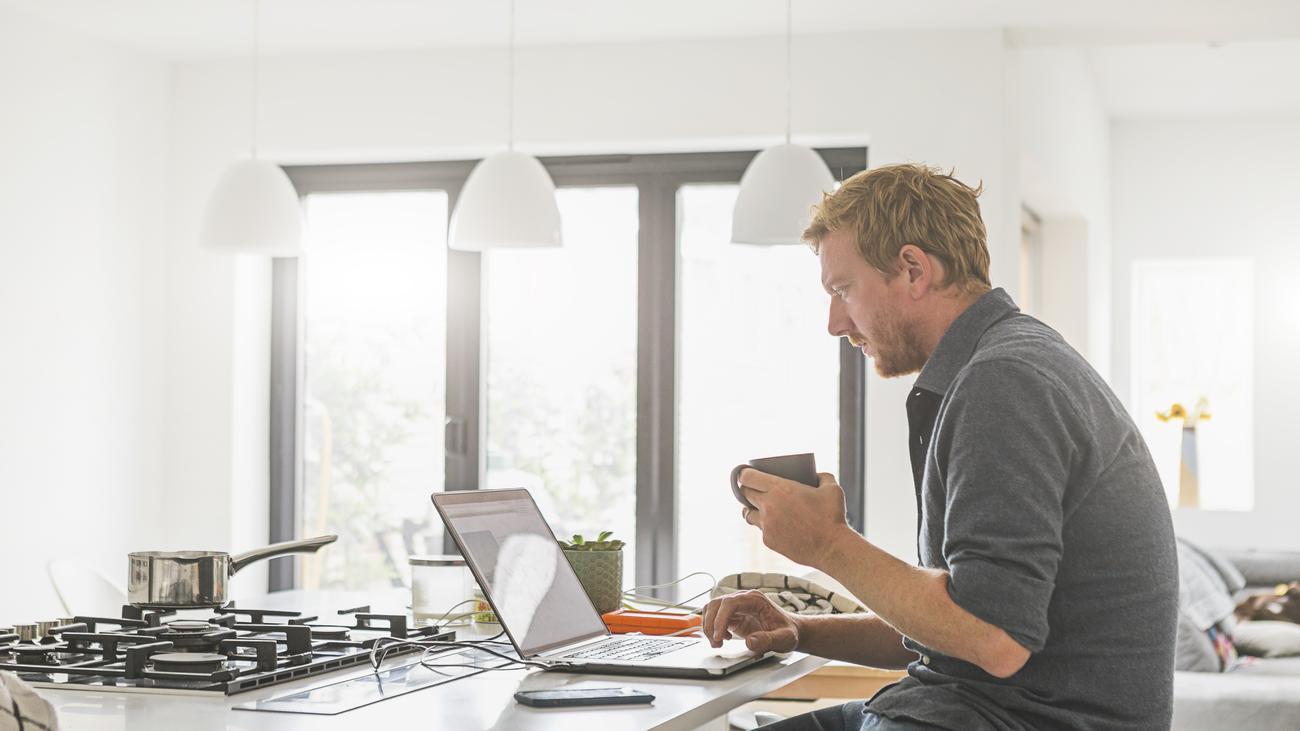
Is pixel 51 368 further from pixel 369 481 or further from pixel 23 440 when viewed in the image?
pixel 369 481

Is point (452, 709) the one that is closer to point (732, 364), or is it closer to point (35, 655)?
point (35, 655)

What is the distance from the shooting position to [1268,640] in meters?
4.82

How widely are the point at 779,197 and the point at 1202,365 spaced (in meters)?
4.97

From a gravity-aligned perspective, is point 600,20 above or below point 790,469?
above

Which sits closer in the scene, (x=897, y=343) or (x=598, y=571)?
(x=897, y=343)

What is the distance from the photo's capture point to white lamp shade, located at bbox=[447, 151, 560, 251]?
3.23 meters

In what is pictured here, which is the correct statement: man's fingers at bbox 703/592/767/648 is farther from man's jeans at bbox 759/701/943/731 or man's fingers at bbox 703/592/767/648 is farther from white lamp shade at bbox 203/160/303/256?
white lamp shade at bbox 203/160/303/256

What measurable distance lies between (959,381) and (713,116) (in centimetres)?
315

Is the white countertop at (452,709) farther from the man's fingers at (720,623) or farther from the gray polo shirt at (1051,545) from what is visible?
the gray polo shirt at (1051,545)

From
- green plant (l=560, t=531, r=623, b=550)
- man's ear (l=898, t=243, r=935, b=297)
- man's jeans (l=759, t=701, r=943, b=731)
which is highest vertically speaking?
man's ear (l=898, t=243, r=935, b=297)

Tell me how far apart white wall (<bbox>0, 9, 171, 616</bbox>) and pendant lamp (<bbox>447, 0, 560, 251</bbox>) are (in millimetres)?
1713

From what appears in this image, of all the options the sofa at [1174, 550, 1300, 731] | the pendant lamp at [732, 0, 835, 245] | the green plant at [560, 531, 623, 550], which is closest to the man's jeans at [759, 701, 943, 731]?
the green plant at [560, 531, 623, 550]

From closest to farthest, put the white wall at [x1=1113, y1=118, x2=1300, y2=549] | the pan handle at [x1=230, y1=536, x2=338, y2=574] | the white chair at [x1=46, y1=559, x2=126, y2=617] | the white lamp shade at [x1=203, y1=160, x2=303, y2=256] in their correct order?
the pan handle at [x1=230, y1=536, x2=338, y2=574] → the white lamp shade at [x1=203, y1=160, x2=303, y2=256] → the white chair at [x1=46, y1=559, x2=126, y2=617] → the white wall at [x1=1113, y1=118, x2=1300, y2=549]

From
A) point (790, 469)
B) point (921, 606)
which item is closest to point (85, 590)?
point (790, 469)
